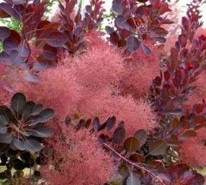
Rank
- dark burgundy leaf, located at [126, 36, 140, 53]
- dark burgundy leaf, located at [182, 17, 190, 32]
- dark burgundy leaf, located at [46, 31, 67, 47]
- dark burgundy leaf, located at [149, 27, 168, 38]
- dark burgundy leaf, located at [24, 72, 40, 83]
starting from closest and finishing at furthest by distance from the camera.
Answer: dark burgundy leaf, located at [24, 72, 40, 83]
dark burgundy leaf, located at [46, 31, 67, 47]
dark burgundy leaf, located at [126, 36, 140, 53]
dark burgundy leaf, located at [149, 27, 168, 38]
dark burgundy leaf, located at [182, 17, 190, 32]

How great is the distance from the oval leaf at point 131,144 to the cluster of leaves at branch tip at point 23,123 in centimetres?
25

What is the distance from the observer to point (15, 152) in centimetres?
156

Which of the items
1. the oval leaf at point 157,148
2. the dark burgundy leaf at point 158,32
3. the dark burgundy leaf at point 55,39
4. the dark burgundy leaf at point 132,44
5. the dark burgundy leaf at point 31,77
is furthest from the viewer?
the dark burgundy leaf at point 158,32

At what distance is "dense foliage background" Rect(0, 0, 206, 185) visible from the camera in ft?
4.79

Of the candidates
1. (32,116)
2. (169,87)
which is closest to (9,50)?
(32,116)

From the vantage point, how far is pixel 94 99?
1579mm

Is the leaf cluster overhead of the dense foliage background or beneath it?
overhead

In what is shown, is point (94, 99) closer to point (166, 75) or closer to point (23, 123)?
point (23, 123)

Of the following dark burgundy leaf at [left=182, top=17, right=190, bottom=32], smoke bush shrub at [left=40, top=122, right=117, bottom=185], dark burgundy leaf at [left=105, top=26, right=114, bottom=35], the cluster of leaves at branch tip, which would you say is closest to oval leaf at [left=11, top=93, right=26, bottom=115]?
the cluster of leaves at branch tip

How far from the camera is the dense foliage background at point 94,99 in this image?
4.79 feet

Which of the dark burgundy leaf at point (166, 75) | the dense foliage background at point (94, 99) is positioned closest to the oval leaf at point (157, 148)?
the dense foliage background at point (94, 99)

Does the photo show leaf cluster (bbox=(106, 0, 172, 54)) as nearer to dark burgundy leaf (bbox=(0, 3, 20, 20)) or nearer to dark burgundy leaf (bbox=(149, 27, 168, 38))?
dark burgundy leaf (bbox=(149, 27, 168, 38))

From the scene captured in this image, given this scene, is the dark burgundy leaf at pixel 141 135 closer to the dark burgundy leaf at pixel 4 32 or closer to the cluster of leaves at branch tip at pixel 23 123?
the cluster of leaves at branch tip at pixel 23 123

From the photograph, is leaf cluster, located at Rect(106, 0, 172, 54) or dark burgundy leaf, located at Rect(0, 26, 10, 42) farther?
leaf cluster, located at Rect(106, 0, 172, 54)
